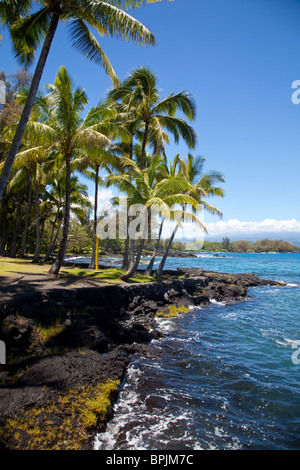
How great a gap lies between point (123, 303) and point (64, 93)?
9.82 meters

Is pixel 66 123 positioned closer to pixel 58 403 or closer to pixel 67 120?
pixel 67 120

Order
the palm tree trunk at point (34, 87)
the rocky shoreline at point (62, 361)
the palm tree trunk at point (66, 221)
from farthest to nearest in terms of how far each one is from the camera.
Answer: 1. the palm tree trunk at point (66, 221)
2. the palm tree trunk at point (34, 87)
3. the rocky shoreline at point (62, 361)

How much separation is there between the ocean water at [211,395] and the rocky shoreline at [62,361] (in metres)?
0.45

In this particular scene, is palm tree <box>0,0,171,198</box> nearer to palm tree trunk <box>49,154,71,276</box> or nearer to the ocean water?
palm tree trunk <box>49,154,71,276</box>

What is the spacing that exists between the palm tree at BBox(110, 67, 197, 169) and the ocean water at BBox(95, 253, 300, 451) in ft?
37.6

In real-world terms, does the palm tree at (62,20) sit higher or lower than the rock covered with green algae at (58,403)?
higher

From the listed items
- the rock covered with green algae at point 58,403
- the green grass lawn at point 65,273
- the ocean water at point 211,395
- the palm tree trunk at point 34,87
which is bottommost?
the ocean water at point 211,395

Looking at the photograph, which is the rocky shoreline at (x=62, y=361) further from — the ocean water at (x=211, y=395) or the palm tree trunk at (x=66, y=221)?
the palm tree trunk at (x=66, y=221)

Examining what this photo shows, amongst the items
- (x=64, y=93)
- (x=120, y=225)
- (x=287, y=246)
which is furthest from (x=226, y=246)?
(x=64, y=93)

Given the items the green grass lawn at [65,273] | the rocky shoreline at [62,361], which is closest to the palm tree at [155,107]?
the green grass lawn at [65,273]

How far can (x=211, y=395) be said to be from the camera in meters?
5.77

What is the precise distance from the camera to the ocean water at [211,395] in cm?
439
